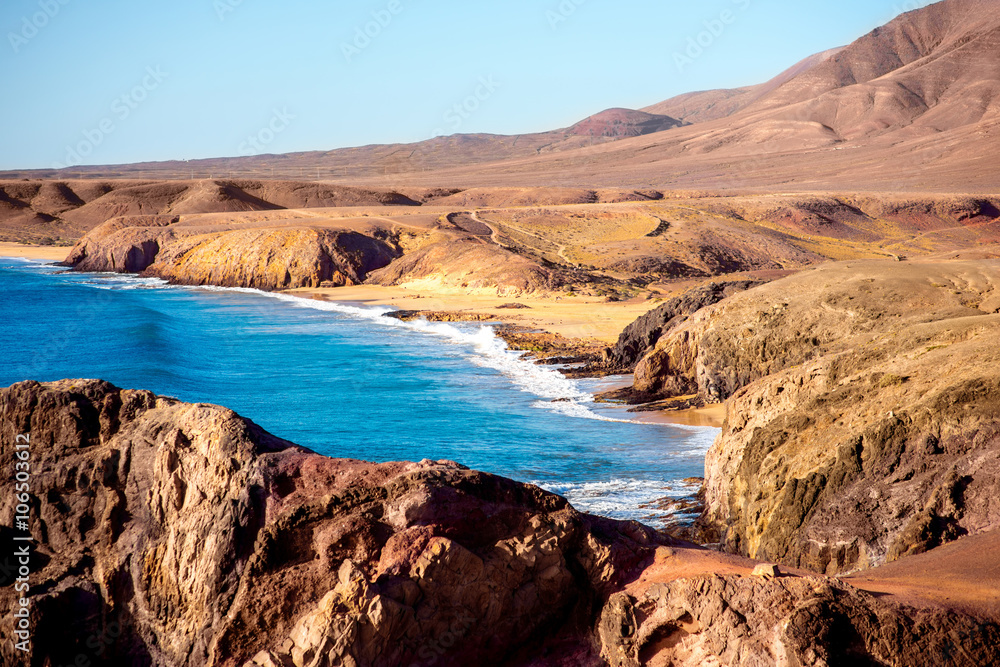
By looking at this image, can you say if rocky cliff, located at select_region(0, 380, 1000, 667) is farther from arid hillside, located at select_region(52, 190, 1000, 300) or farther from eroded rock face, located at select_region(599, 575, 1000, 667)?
arid hillside, located at select_region(52, 190, 1000, 300)

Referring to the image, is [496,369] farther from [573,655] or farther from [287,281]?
[287,281]

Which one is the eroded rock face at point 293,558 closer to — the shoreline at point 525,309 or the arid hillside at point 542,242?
the shoreline at point 525,309

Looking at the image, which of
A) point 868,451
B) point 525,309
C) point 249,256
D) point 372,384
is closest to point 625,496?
point 868,451

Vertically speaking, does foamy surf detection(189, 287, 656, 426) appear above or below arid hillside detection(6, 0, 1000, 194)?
below

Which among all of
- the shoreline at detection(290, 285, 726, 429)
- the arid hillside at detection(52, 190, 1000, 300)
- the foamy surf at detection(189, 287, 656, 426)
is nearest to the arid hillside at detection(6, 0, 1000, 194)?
the arid hillside at detection(52, 190, 1000, 300)

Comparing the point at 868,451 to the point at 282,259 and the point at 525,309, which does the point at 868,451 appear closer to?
the point at 525,309

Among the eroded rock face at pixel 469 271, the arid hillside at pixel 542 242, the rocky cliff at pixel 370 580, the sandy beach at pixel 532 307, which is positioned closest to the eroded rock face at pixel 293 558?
the rocky cliff at pixel 370 580
